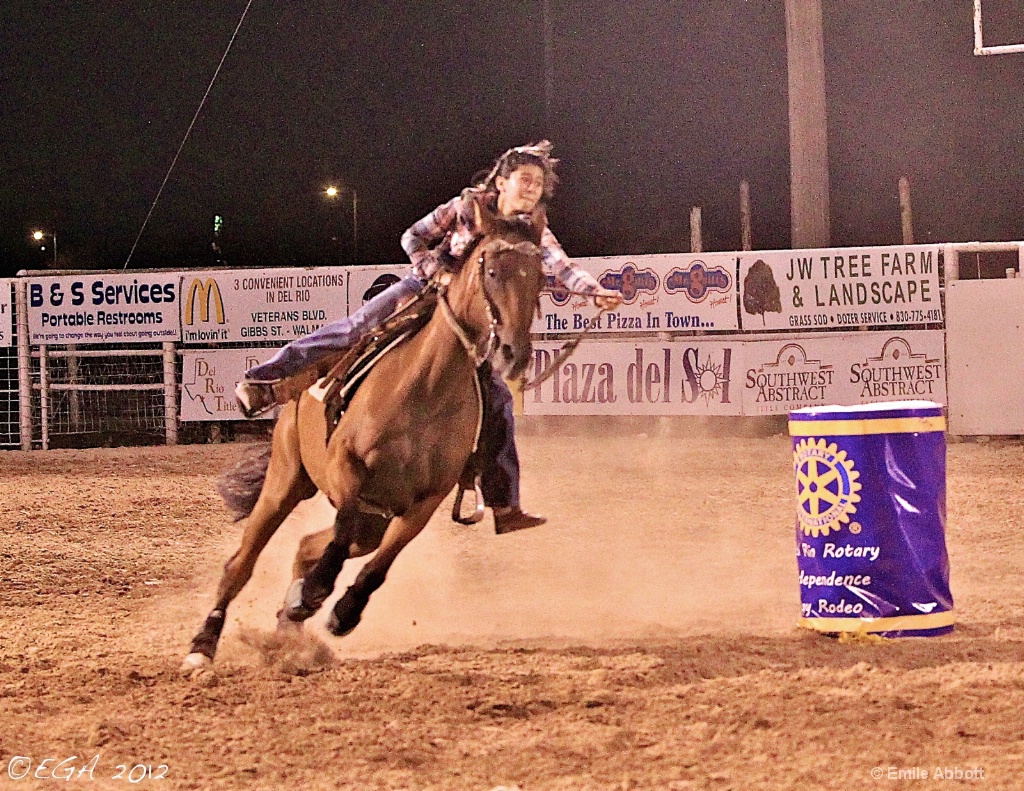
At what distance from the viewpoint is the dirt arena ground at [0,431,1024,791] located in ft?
13.0

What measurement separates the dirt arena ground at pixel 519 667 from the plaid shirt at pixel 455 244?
5.22ft

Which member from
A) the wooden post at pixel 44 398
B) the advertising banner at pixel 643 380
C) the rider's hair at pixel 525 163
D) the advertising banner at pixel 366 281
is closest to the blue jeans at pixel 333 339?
the rider's hair at pixel 525 163

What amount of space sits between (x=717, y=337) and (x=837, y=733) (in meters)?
11.4

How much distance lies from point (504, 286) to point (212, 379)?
12056 millimetres

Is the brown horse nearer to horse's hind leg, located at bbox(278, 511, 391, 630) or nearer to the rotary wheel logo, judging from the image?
horse's hind leg, located at bbox(278, 511, 391, 630)

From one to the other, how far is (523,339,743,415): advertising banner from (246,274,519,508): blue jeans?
31.2 feet

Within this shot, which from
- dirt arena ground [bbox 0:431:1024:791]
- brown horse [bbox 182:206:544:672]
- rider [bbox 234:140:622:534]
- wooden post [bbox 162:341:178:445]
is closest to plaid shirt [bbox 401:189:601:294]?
rider [bbox 234:140:622:534]

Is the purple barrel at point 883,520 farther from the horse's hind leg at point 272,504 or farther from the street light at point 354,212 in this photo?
the street light at point 354,212

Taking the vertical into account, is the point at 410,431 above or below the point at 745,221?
below

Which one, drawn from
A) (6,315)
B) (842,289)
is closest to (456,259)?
(842,289)

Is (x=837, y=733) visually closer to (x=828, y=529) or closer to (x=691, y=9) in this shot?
(x=828, y=529)

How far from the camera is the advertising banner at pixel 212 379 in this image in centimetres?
1608

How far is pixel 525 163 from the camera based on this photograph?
509 cm

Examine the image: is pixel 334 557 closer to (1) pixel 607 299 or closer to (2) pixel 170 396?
(1) pixel 607 299
